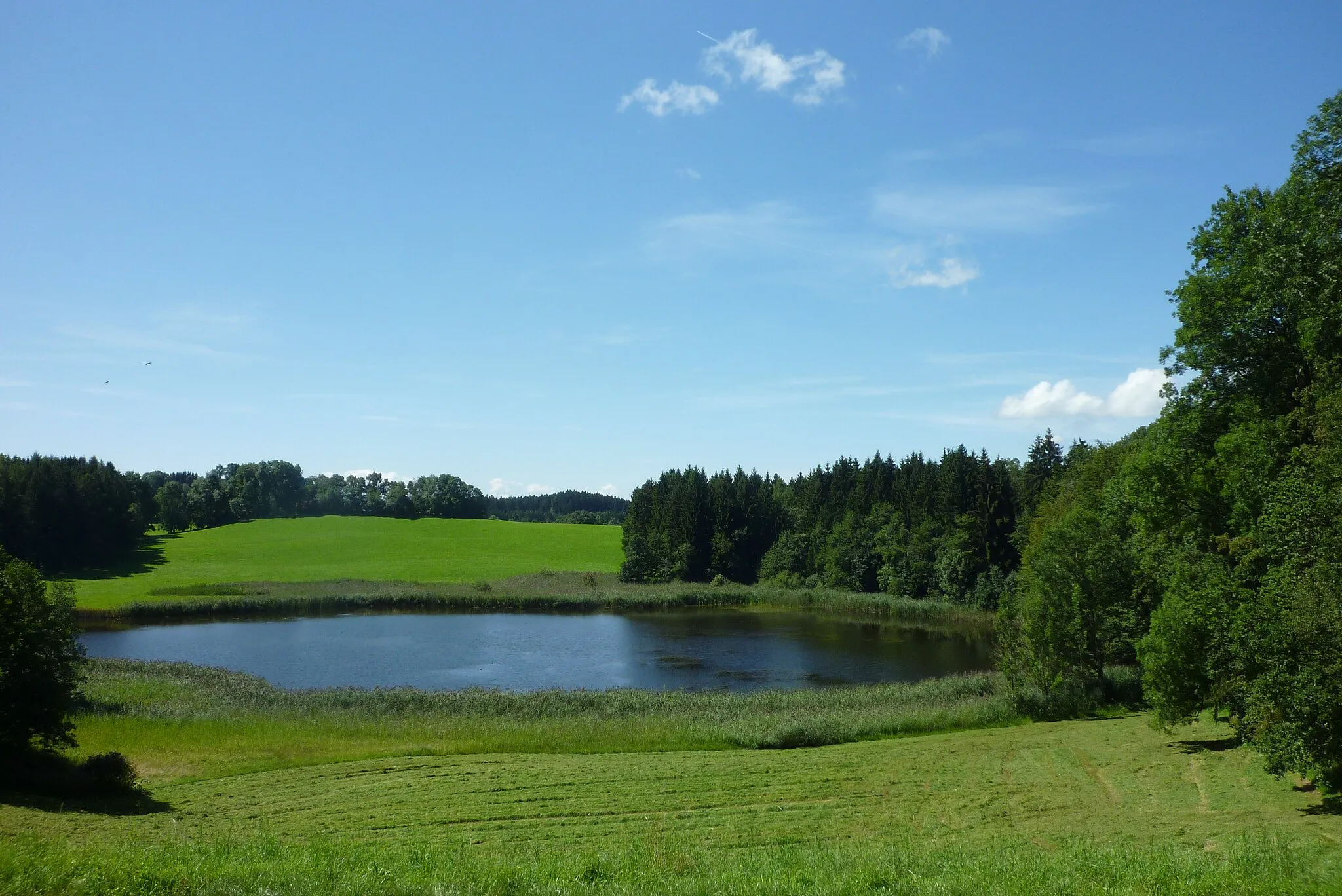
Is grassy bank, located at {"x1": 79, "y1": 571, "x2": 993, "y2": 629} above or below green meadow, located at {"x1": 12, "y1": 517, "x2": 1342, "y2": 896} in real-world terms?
below

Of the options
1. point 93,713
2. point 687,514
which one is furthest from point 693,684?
point 687,514

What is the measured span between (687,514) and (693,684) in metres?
54.9

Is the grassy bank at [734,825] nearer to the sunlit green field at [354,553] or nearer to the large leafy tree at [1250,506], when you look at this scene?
the large leafy tree at [1250,506]

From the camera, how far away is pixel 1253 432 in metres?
21.0

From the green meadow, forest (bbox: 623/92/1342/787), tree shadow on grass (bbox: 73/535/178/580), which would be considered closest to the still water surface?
the green meadow

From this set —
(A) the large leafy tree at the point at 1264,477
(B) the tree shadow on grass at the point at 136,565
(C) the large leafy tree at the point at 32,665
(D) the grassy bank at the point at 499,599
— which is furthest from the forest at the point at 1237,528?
(B) the tree shadow on grass at the point at 136,565

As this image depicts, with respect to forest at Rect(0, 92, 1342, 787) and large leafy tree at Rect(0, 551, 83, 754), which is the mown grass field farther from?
large leafy tree at Rect(0, 551, 83, 754)

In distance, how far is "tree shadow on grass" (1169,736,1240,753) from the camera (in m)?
19.6

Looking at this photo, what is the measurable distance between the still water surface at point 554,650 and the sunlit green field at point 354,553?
596 inches

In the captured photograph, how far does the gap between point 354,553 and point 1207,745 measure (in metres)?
84.8

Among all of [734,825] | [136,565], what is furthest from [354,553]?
[734,825]

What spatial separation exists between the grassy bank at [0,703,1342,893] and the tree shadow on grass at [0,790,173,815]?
124mm

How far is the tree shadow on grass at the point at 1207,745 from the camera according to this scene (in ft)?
64.2

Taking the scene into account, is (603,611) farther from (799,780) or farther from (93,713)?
(799,780)
